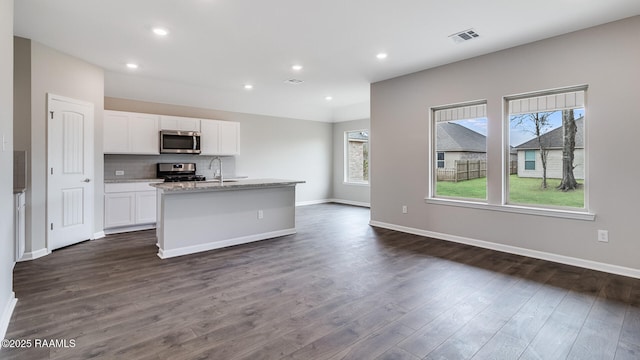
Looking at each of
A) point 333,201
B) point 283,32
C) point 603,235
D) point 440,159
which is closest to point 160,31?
point 283,32

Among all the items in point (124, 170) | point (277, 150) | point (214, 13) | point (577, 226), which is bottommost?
point (577, 226)

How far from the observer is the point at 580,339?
2158 millimetres

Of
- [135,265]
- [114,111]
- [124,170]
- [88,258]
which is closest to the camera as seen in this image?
[135,265]

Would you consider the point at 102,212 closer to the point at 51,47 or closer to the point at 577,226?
the point at 51,47

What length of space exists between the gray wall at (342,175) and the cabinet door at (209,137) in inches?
146

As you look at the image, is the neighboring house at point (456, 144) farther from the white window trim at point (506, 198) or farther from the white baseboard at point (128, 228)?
the white baseboard at point (128, 228)

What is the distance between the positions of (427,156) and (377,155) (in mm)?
1033

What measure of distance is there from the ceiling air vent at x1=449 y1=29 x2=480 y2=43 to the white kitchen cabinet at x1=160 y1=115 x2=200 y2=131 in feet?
16.4

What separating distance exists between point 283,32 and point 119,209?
4092 mm

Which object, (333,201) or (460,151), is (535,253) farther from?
(333,201)

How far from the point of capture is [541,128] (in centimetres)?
414

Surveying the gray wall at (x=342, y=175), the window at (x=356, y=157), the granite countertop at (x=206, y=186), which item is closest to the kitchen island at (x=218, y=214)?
the granite countertop at (x=206, y=186)

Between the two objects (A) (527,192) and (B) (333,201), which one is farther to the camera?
(B) (333,201)

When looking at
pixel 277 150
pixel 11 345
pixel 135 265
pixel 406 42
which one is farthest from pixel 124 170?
pixel 406 42
